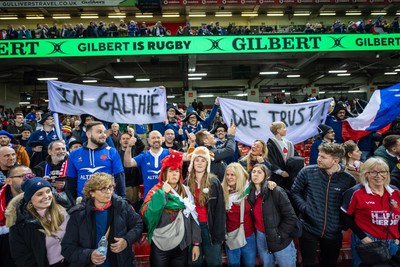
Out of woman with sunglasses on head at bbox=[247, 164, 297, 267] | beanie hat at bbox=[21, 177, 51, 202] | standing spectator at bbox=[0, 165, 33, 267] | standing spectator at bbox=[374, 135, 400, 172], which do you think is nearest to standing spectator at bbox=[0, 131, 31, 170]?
standing spectator at bbox=[0, 165, 33, 267]

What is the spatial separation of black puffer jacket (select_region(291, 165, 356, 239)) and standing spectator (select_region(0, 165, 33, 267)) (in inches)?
113

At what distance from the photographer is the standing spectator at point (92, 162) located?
132 inches

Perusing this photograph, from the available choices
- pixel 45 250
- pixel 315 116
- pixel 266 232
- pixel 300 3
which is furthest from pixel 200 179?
pixel 300 3

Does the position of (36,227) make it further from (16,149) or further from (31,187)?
(16,149)

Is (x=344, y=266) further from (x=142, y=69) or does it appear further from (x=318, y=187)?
(x=142, y=69)

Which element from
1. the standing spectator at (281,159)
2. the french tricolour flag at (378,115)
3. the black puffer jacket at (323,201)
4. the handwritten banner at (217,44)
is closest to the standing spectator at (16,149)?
the standing spectator at (281,159)

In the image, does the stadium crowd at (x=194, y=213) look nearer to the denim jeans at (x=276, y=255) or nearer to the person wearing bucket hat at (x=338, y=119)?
Answer: the denim jeans at (x=276, y=255)

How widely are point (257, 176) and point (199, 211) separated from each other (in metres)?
0.70

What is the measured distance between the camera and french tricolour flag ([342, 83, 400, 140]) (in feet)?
17.2

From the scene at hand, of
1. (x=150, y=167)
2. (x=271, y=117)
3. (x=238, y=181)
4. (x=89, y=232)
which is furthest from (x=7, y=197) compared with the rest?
(x=271, y=117)

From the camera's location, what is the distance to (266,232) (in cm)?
281

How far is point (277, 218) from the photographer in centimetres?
284

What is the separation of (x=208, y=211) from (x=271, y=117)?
10.9 ft

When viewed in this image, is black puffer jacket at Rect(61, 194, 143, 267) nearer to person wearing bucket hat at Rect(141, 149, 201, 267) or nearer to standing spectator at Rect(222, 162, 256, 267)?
person wearing bucket hat at Rect(141, 149, 201, 267)
